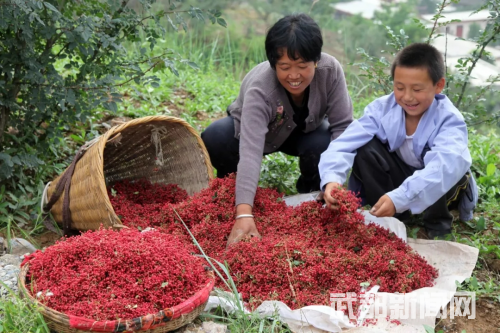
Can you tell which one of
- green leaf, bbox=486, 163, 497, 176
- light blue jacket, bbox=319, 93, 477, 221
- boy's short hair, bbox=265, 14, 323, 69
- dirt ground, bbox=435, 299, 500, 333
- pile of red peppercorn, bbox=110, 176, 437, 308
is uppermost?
boy's short hair, bbox=265, 14, 323, 69

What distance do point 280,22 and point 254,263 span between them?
1.24 meters

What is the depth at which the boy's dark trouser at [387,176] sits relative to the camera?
2.98 metres

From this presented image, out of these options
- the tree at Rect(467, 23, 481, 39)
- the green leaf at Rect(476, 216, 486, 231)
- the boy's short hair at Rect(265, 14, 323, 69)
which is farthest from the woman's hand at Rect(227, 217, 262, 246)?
the tree at Rect(467, 23, 481, 39)

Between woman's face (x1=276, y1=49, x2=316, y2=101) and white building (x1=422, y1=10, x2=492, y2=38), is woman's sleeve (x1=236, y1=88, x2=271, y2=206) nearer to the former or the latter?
woman's face (x1=276, y1=49, x2=316, y2=101)

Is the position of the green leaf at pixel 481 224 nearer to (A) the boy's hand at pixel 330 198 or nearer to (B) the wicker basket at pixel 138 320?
(A) the boy's hand at pixel 330 198

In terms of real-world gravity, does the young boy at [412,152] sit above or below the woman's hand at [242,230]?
above

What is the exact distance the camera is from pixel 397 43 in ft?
12.4

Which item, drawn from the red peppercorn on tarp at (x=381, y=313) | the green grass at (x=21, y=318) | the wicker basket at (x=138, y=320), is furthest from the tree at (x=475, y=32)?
the green grass at (x=21, y=318)

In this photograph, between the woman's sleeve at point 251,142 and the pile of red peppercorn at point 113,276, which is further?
the woman's sleeve at point 251,142

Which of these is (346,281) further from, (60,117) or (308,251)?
(60,117)

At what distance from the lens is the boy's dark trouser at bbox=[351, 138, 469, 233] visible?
298cm

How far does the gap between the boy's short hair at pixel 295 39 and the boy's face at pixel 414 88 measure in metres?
0.43

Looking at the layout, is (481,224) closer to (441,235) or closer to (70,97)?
(441,235)

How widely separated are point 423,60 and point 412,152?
503 millimetres
